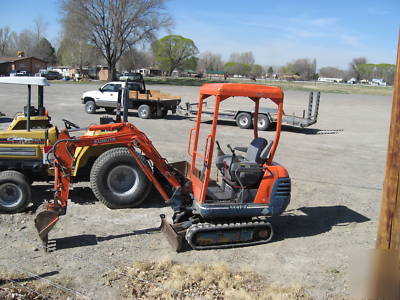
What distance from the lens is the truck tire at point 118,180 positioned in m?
7.19

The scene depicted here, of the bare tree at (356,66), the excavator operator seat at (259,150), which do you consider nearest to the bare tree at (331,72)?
the bare tree at (356,66)

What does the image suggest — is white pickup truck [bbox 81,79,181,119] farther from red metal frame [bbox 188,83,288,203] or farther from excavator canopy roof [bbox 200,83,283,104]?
excavator canopy roof [bbox 200,83,283,104]

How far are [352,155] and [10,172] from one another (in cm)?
1070

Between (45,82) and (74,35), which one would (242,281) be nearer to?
(45,82)

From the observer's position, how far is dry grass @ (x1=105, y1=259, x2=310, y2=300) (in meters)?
4.75

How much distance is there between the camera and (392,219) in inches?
126

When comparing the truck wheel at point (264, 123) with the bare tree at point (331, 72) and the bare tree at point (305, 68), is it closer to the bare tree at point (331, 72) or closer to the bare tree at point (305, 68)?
the bare tree at point (305, 68)

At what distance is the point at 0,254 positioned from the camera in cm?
564

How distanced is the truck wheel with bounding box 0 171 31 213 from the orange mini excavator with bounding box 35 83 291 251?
1.04 m

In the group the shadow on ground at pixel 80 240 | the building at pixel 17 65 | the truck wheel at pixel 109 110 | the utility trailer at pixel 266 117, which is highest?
the building at pixel 17 65

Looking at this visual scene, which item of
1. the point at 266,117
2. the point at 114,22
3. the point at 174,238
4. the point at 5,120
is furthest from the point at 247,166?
the point at 114,22

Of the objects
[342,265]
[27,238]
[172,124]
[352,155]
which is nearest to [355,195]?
[342,265]

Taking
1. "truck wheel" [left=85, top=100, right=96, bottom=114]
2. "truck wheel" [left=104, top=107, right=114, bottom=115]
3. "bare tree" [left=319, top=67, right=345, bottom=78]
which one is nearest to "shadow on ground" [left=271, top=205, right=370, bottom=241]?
"truck wheel" [left=85, top=100, right=96, bottom=114]

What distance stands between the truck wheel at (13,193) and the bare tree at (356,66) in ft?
500
